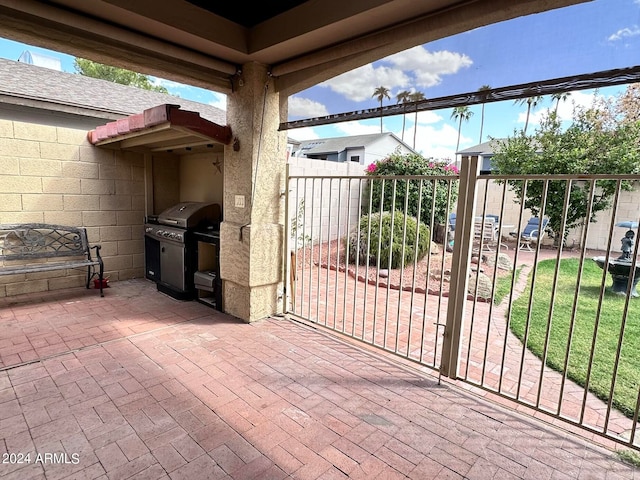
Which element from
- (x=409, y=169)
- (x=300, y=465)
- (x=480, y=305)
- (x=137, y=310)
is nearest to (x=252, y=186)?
(x=137, y=310)

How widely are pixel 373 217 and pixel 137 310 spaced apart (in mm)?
5027

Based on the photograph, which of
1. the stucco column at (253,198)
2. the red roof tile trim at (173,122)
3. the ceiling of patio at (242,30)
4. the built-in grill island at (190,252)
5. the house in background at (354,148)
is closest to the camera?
the ceiling of patio at (242,30)

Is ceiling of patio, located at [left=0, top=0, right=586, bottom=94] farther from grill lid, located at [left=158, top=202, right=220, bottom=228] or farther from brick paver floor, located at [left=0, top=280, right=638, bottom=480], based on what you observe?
brick paver floor, located at [left=0, top=280, right=638, bottom=480]

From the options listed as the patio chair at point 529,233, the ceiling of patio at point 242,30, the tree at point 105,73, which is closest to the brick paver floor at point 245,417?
the ceiling of patio at point 242,30

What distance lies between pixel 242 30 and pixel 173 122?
1.17 m

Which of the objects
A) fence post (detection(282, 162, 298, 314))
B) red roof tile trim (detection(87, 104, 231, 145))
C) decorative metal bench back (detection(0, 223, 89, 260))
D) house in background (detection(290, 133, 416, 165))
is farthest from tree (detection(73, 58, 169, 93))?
fence post (detection(282, 162, 298, 314))

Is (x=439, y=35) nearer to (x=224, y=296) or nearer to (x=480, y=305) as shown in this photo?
(x=224, y=296)

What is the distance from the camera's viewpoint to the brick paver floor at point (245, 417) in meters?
2.04

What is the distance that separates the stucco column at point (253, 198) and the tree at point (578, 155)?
6639 mm

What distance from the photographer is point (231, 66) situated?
156 inches

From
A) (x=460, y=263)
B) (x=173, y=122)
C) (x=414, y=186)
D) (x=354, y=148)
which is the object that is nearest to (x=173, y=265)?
(x=173, y=122)

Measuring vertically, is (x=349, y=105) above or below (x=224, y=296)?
above

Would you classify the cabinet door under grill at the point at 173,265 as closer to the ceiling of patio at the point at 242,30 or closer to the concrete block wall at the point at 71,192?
the concrete block wall at the point at 71,192

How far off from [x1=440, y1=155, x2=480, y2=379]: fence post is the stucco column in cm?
223
